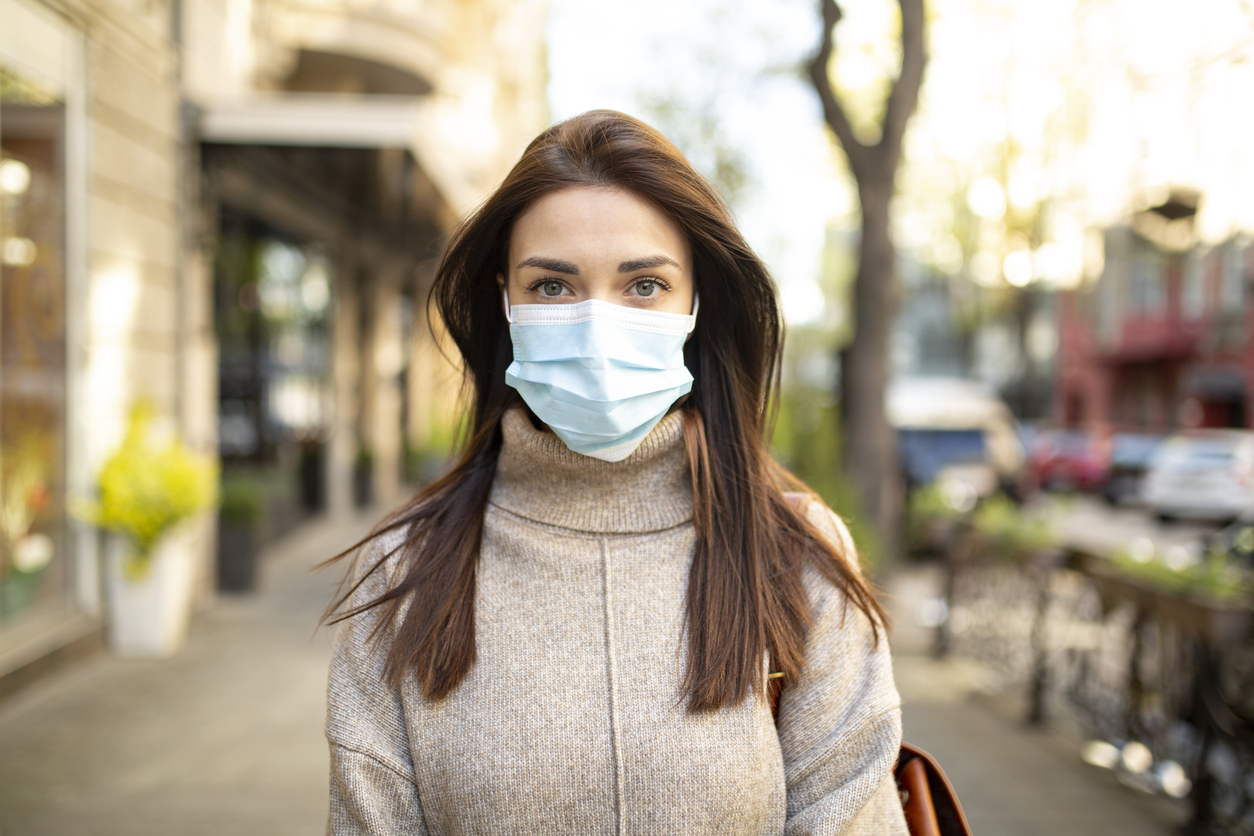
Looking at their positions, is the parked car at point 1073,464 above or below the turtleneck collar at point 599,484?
below

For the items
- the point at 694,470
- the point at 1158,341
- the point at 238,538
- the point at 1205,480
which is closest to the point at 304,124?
the point at 238,538

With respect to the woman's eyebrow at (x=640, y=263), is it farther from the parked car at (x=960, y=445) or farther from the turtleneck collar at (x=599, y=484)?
the parked car at (x=960, y=445)

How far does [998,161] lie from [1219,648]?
19255mm

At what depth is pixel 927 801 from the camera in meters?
1.73

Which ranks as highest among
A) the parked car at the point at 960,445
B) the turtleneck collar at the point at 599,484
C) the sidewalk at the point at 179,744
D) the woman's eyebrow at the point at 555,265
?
the woman's eyebrow at the point at 555,265

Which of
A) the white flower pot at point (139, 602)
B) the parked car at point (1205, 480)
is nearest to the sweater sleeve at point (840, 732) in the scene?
the white flower pot at point (139, 602)

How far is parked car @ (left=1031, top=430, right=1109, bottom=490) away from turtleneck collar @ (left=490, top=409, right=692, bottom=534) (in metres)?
24.7

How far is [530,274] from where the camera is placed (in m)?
1.67

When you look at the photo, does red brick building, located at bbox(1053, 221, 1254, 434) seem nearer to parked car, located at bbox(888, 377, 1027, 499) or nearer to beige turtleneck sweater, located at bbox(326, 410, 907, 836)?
parked car, located at bbox(888, 377, 1027, 499)

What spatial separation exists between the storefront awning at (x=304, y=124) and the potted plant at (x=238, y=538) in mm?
2881

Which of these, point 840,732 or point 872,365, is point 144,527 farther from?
point 840,732

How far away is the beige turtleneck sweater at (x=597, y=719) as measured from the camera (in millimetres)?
1553

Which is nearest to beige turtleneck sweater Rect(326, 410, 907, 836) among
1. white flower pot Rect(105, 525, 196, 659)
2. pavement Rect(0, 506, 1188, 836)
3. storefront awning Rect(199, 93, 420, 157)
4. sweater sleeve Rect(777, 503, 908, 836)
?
sweater sleeve Rect(777, 503, 908, 836)

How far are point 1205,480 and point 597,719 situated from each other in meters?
19.3
